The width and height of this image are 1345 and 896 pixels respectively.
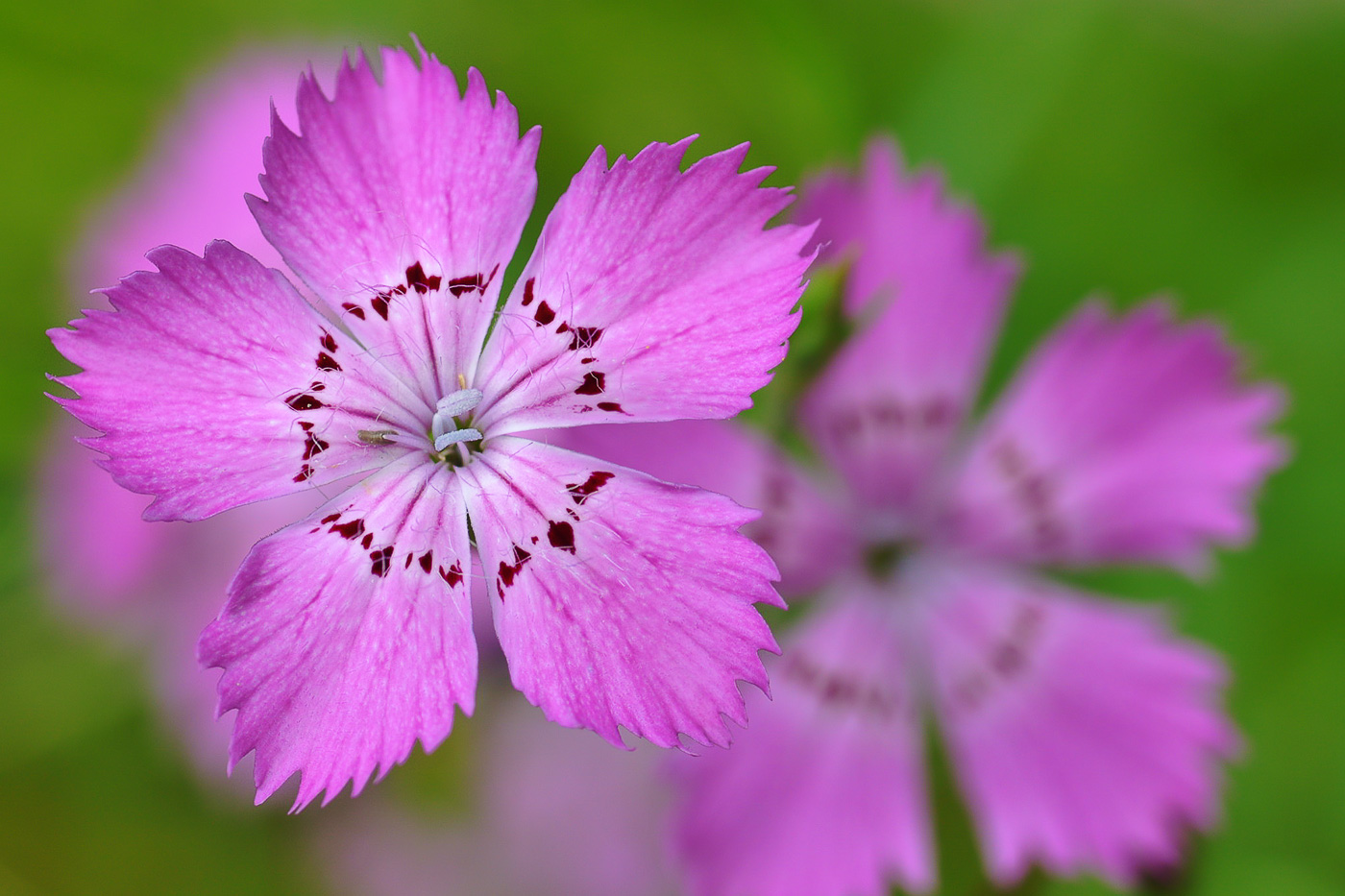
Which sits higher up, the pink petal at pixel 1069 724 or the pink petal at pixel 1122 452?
the pink petal at pixel 1122 452

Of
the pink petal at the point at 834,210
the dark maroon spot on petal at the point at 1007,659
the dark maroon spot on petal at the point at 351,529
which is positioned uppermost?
the pink petal at the point at 834,210

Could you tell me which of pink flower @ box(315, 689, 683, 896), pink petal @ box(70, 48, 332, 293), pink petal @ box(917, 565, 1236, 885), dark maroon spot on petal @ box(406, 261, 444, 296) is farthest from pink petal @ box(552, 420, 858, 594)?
pink petal @ box(70, 48, 332, 293)

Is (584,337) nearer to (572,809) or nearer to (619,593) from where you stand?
(619,593)

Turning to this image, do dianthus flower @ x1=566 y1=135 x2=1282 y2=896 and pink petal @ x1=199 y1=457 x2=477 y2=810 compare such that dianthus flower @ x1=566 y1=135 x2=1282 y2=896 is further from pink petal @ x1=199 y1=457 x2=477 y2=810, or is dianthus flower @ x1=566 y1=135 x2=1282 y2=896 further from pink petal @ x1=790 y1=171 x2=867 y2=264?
pink petal @ x1=199 y1=457 x2=477 y2=810

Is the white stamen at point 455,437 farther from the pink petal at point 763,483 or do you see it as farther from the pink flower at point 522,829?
the pink flower at point 522,829

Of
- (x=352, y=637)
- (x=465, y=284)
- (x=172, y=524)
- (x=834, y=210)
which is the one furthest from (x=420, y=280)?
(x=172, y=524)

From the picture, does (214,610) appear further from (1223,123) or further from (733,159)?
(1223,123)

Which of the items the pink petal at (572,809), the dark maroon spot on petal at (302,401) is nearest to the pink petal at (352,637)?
the dark maroon spot on petal at (302,401)
